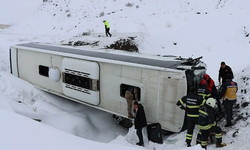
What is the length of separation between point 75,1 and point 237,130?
91.1ft

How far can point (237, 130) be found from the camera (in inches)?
206

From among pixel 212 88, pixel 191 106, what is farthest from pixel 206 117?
pixel 212 88

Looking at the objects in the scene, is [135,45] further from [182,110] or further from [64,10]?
[64,10]

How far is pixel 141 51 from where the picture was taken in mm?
11953

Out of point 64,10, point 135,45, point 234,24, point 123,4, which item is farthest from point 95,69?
point 64,10

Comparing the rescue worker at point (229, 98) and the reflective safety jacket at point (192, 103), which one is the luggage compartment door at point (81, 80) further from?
the rescue worker at point (229, 98)

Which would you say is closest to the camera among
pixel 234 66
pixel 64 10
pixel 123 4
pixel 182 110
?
pixel 182 110

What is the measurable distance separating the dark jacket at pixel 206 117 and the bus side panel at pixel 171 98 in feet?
2.04

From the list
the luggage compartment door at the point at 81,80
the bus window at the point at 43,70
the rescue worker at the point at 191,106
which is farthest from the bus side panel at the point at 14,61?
the rescue worker at the point at 191,106

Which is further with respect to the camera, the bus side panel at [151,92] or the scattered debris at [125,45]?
the scattered debris at [125,45]

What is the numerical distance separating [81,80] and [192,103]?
3.80m

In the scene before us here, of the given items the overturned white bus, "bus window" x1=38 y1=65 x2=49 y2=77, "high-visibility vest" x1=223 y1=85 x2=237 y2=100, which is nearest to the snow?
"high-visibility vest" x1=223 y1=85 x2=237 y2=100

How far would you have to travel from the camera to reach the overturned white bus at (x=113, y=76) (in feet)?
19.0

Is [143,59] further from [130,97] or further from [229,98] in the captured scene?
[229,98]
